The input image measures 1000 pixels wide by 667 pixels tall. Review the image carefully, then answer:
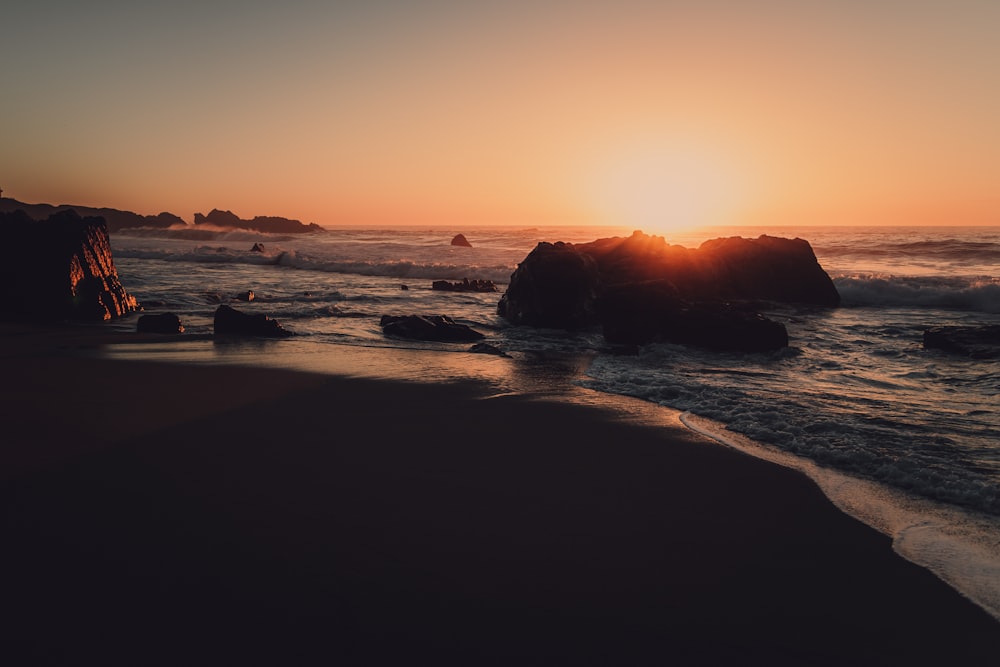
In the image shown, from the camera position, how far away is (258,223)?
146125 millimetres

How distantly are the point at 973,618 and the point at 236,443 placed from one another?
5.69m

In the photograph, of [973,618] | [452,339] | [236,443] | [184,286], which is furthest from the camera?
[184,286]

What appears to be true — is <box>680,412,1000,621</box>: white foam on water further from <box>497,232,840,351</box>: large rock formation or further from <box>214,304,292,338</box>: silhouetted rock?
<box>214,304,292,338</box>: silhouetted rock

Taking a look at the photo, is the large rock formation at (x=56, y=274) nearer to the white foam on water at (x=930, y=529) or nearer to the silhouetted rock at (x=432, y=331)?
the silhouetted rock at (x=432, y=331)

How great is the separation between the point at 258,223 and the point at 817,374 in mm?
152941

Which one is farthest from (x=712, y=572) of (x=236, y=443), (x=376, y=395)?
(x=376, y=395)

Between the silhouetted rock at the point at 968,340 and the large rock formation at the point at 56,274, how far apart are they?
19.8 metres

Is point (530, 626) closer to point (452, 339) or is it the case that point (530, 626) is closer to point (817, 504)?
point (817, 504)

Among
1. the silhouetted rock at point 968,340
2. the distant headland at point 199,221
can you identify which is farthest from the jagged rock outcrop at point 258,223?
the silhouetted rock at point 968,340

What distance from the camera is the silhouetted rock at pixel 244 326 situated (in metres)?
13.5

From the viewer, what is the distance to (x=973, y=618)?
3166 mm

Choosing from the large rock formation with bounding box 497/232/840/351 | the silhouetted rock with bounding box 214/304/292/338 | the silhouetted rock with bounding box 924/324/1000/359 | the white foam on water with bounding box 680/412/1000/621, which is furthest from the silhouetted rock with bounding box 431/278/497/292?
the white foam on water with bounding box 680/412/1000/621

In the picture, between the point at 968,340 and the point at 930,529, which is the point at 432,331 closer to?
the point at 930,529

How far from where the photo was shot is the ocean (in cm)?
479
